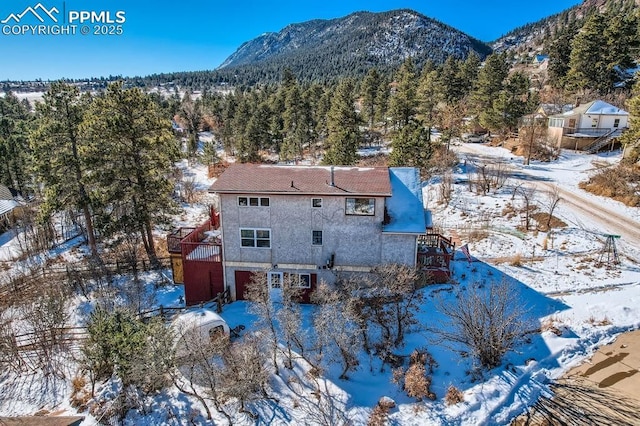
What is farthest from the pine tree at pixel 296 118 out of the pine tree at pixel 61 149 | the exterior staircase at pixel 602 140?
the exterior staircase at pixel 602 140

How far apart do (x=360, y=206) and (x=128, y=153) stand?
1483cm

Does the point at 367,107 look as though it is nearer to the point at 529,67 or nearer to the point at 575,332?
the point at 575,332

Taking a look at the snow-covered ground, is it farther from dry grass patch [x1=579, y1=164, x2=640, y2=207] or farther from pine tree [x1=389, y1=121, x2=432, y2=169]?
pine tree [x1=389, y1=121, x2=432, y2=169]

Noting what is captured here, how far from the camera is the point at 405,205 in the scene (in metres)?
19.2

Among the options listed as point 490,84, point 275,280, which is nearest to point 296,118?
point 490,84

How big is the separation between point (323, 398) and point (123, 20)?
93.0 feet

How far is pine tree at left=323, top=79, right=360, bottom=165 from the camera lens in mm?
37000

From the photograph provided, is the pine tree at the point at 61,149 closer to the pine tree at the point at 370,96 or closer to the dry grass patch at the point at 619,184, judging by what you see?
the dry grass patch at the point at 619,184

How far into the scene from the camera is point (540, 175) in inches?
1446

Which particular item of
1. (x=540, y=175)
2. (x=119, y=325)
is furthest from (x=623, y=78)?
(x=119, y=325)

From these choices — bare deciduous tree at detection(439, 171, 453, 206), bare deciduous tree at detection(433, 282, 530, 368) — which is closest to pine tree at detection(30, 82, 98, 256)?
bare deciduous tree at detection(433, 282, 530, 368)

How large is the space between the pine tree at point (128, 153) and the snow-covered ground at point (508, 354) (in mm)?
5423

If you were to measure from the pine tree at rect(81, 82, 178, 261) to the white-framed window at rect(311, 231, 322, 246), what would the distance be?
36.4 feet

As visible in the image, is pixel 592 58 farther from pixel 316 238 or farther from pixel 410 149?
pixel 316 238
